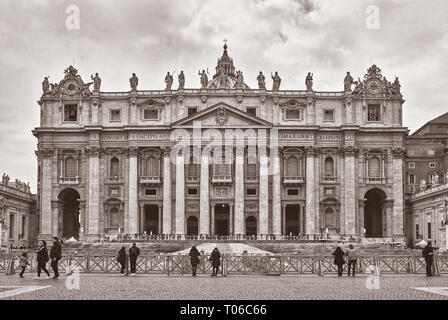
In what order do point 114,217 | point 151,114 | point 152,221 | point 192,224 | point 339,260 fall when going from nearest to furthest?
point 339,260, point 192,224, point 114,217, point 151,114, point 152,221

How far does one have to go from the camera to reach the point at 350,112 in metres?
87.6

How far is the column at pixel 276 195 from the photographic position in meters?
85.8

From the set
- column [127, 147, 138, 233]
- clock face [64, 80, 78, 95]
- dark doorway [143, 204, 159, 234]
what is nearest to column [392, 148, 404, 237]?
dark doorway [143, 204, 159, 234]

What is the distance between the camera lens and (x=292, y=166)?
87.8 meters

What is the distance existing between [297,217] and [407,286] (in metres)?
59.7

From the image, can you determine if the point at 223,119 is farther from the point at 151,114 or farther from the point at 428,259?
the point at 428,259

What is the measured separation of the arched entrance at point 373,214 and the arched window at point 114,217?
29.2 metres

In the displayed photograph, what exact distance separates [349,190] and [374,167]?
4.55 meters

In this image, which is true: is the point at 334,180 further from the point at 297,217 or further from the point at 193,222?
the point at 193,222

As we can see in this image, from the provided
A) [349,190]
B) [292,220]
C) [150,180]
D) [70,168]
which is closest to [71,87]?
[70,168]

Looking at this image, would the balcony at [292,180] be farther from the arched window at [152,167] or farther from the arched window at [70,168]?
the arched window at [70,168]

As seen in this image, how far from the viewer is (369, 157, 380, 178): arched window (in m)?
87.8

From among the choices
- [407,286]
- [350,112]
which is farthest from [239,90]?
[407,286]

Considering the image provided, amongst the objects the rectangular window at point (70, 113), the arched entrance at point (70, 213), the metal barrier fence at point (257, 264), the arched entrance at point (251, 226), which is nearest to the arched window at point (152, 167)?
the arched entrance at point (70, 213)
